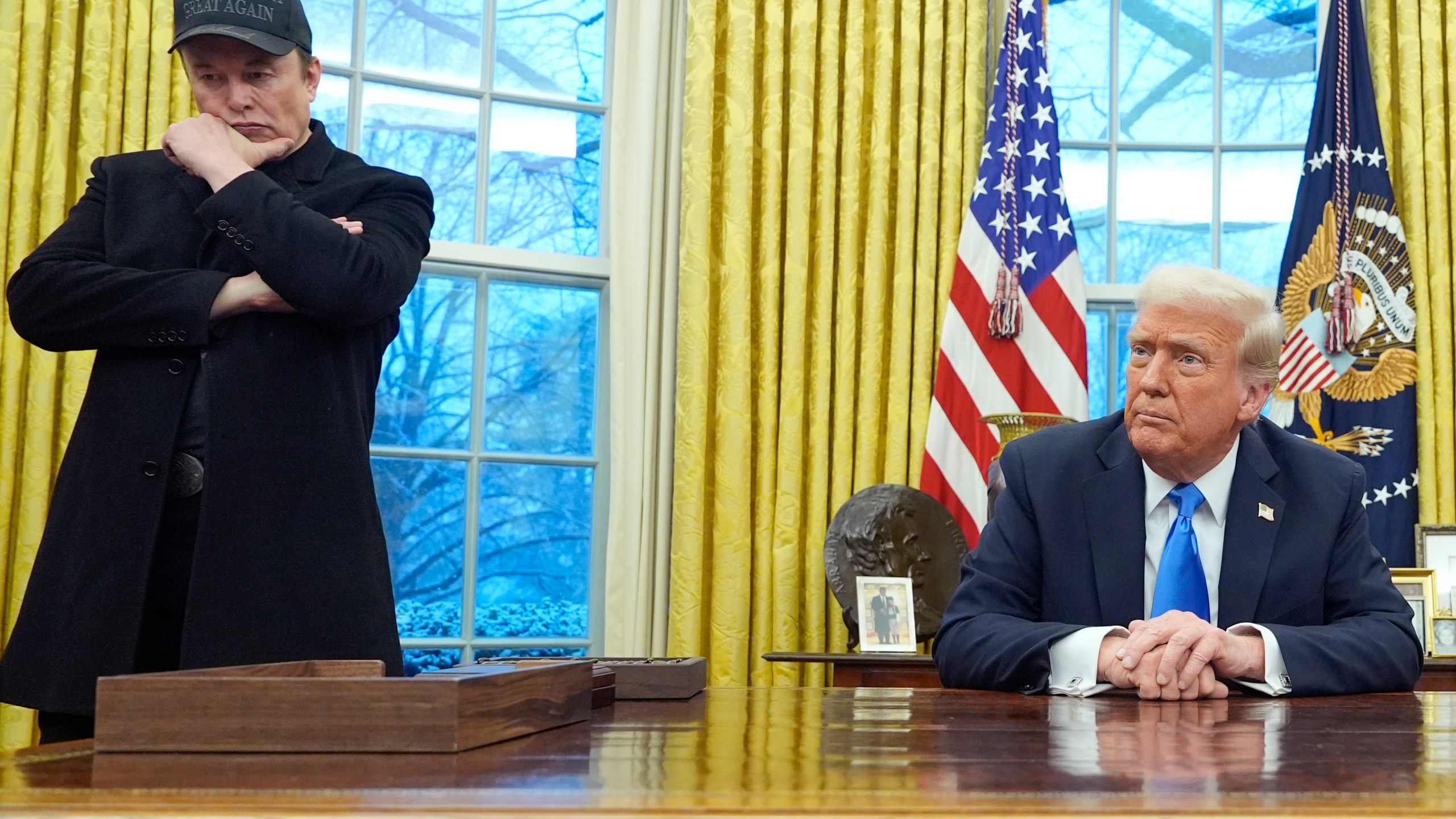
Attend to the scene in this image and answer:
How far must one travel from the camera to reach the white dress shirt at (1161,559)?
1.63 meters

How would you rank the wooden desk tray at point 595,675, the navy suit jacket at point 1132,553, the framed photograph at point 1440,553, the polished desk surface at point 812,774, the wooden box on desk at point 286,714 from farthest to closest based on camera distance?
the framed photograph at point 1440,553 < the navy suit jacket at point 1132,553 < the wooden desk tray at point 595,675 < the wooden box on desk at point 286,714 < the polished desk surface at point 812,774

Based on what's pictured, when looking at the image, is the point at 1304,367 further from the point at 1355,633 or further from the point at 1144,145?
the point at 1355,633

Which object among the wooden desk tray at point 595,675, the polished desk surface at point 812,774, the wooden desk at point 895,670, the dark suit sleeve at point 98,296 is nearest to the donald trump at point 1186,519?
the wooden desk tray at point 595,675

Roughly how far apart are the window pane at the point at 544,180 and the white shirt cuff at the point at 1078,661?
261 centimetres

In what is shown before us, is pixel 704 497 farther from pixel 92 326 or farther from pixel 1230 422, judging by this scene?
pixel 92 326

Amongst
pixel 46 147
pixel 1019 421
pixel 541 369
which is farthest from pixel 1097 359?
pixel 46 147

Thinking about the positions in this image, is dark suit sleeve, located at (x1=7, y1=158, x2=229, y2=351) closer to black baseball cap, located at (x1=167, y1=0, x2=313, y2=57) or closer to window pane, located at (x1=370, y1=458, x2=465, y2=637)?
black baseball cap, located at (x1=167, y1=0, x2=313, y2=57)

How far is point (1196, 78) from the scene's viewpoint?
4344 millimetres

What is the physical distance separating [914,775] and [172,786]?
0.38 meters

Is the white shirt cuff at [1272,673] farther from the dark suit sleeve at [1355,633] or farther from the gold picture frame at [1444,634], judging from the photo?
the gold picture frame at [1444,634]

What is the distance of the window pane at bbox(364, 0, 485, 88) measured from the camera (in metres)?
3.84

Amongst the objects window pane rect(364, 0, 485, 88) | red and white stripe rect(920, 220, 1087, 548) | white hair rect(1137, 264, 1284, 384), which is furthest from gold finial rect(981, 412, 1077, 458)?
window pane rect(364, 0, 485, 88)

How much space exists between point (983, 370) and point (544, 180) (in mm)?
1376

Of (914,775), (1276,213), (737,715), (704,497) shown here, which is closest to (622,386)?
(704,497)
